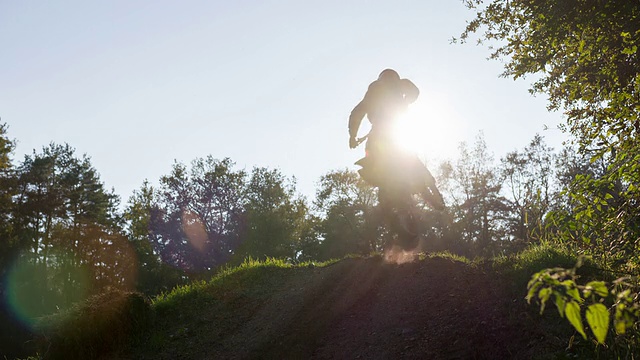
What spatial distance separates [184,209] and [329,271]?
44987mm

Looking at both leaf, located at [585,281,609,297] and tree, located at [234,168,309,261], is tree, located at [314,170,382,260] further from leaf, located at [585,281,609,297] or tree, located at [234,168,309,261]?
leaf, located at [585,281,609,297]

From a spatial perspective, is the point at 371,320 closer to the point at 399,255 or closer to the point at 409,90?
the point at 399,255

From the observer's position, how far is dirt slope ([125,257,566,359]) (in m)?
5.84

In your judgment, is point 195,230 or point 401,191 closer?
point 401,191

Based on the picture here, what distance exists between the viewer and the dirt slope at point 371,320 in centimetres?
584

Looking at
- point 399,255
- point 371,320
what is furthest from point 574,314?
point 399,255

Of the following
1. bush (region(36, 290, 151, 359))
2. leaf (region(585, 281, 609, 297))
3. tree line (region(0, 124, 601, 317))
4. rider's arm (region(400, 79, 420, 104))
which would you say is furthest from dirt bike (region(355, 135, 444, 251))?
tree line (region(0, 124, 601, 317))

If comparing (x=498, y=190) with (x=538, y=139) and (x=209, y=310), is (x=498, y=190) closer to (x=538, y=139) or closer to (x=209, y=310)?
(x=538, y=139)

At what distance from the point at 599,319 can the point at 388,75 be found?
9.14 m

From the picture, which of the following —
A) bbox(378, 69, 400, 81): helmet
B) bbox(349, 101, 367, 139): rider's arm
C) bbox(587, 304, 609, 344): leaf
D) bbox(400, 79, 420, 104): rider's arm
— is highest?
bbox(378, 69, 400, 81): helmet

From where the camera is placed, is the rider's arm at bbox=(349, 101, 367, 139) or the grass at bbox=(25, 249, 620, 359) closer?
the grass at bbox=(25, 249, 620, 359)

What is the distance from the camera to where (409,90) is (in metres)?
10.4

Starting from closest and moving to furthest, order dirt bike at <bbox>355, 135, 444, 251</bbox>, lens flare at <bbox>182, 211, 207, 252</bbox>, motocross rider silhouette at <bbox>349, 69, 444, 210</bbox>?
dirt bike at <bbox>355, 135, 444, 251</bbox> → motocross rider silhouette at <bbox>349, 69, 444, 210</bbox> → lens flare at <bbox>182, 211, 207, 252</bbox>

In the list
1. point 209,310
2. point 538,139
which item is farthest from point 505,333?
point 538,139
